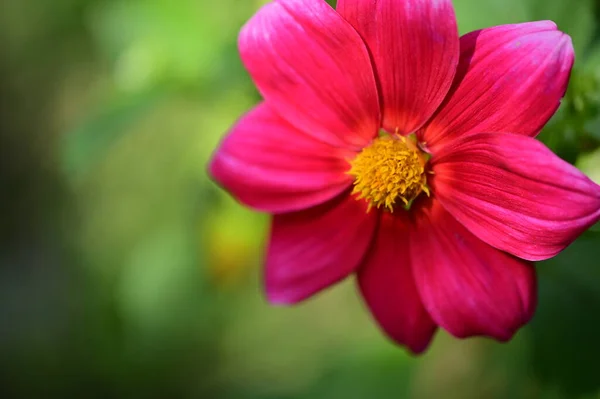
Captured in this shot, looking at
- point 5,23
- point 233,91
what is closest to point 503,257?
point 233,91

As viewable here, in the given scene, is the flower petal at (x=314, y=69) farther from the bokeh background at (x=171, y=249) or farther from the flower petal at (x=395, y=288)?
the bokeh background at (x=171, y=249)

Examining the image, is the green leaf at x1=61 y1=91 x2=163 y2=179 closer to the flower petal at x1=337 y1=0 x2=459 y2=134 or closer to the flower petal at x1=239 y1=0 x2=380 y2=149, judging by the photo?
the flower petal at x1=239 y1=0 x2=380 y2=149

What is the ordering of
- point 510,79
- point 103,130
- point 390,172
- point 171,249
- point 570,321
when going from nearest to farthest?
point 510,79, point 390,172, point 570,321, point 103,130, point 171,249

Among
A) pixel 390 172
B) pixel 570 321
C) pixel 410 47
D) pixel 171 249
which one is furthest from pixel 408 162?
pixel 171 249

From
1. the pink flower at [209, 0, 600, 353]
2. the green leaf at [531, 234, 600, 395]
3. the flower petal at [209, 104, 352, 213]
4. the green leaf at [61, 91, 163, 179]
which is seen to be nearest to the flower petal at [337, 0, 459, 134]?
the pink flower at [209, 0, 600, 353]

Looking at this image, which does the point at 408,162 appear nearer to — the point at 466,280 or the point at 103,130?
the point at 466,280

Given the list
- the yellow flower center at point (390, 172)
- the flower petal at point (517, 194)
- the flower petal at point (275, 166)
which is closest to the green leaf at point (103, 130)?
the flower petal at point (275, 166)
